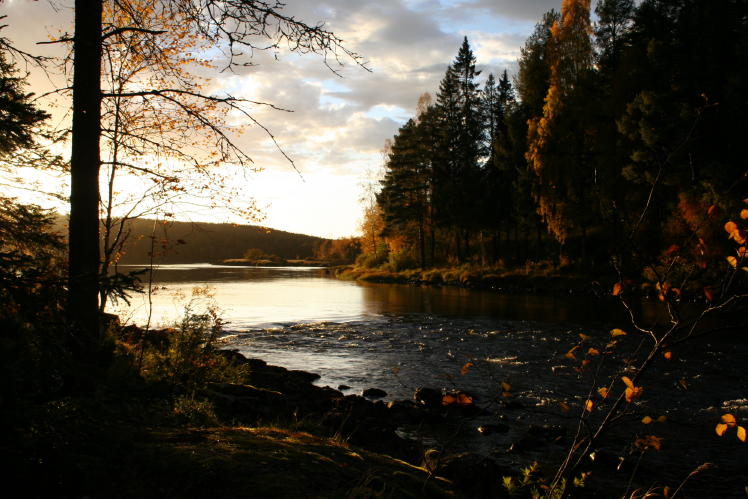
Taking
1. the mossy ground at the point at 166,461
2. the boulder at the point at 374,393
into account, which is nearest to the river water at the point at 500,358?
the boulder at the point at 374,393

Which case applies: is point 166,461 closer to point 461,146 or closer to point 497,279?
point 497,279

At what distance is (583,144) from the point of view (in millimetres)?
31922

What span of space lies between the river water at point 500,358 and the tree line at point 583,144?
3.06 m

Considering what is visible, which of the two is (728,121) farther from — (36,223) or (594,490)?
(36,223)

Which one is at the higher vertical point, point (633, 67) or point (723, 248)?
point (633, 67)

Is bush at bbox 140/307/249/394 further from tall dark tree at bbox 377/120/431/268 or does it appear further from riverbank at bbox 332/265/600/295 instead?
tall dark tree at bbox 377/120/431/268

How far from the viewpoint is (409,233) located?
51281mm

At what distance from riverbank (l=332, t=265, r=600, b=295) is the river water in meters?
4.55

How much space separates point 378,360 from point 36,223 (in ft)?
30.0

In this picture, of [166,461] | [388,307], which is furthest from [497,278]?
[166,461]

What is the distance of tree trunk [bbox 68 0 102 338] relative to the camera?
6296 mm

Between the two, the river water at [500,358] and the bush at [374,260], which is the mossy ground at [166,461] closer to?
the river water at [500,358]

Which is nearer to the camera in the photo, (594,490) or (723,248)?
(594,490)

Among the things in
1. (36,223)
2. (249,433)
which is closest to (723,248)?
(249,433)
